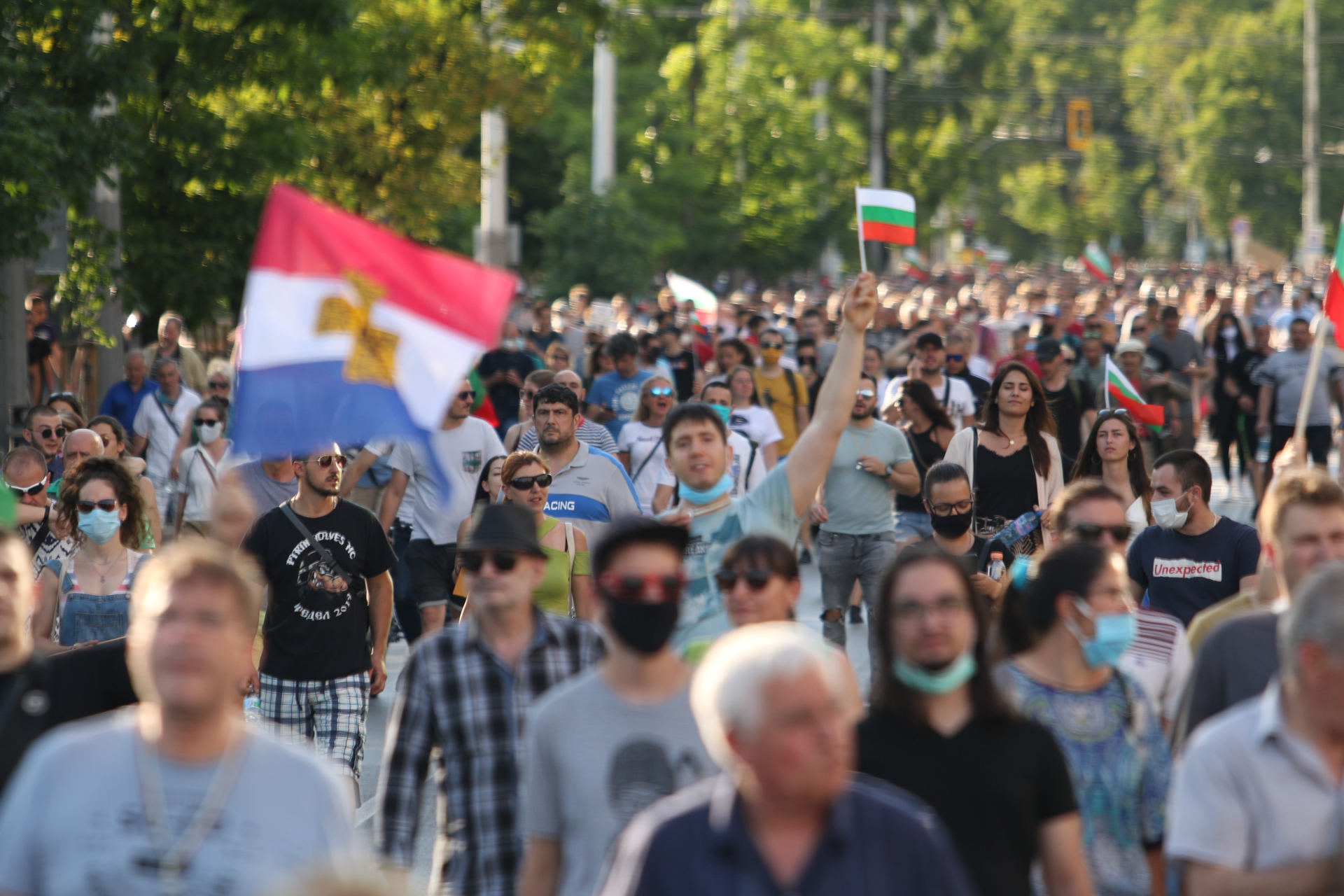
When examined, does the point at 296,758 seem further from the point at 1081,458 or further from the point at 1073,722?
the point at 1081,458

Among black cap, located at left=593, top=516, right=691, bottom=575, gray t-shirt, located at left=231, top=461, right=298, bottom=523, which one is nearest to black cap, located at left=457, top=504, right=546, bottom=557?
black cap, located at left=593, top=516, right=691, bottom=575

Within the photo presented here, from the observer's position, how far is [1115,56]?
110 metres

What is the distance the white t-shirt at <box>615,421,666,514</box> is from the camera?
1187 cm

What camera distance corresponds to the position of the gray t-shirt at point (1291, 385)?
17.5 m

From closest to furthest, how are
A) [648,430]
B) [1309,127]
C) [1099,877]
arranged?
[1099,877] → [648,430] → [1309,127]

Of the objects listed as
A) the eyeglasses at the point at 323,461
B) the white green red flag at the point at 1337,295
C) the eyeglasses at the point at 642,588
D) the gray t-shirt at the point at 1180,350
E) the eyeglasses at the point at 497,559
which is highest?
the gray t-shirt at the point at 1180,350

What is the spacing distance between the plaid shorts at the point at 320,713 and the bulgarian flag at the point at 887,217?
3.82m

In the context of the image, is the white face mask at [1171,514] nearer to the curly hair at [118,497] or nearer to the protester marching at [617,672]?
the protester marching at [617,672]

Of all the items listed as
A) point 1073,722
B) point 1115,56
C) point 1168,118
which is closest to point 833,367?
point 1073,722

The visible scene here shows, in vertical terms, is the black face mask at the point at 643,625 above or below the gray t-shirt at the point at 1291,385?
below

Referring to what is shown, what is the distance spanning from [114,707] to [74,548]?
10.5 ft

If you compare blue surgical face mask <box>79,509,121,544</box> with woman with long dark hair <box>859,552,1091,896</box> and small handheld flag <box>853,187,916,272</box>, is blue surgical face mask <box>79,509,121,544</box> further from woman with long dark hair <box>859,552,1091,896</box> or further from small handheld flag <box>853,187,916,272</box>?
small handheld flag <box>853,187,916,272</box>

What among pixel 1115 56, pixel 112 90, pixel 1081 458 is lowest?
pixel 1081 458

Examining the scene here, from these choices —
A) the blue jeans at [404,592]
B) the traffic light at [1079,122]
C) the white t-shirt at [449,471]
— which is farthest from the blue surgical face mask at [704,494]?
the traffic light at [1079,122]
